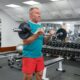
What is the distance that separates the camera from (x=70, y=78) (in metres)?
3.58

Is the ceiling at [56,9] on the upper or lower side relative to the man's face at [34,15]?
upper

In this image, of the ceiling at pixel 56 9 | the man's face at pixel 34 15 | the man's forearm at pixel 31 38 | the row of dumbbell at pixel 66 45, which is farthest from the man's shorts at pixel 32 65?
the row of dumbbell at pixel 66 45

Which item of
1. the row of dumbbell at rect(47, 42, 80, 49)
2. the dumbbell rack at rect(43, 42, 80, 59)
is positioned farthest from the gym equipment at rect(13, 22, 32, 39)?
the row of dumbbell at rect(47, 42, 80, 49)

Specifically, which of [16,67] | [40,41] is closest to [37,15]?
[40,41]

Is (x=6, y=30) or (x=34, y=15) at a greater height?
(x=34, y=15)

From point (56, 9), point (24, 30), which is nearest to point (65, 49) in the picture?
point (56, 9)

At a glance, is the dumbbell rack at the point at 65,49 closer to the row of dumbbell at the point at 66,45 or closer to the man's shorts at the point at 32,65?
the row of dumbbell at the point at 66,45

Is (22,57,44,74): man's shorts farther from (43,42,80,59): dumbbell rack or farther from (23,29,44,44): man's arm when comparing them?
(43,42,80,59): dumbbell rack

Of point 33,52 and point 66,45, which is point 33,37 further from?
point 66,45

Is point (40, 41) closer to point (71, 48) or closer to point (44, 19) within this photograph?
point (71, 48)

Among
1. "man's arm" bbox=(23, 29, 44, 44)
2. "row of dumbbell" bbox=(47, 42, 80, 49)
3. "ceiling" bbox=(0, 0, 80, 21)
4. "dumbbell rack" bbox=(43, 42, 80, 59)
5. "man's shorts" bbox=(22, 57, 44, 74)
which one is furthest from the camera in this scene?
"ceiling" bbox=(0, 0, 80, 21)

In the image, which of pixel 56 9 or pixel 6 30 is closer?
pixel 56 9

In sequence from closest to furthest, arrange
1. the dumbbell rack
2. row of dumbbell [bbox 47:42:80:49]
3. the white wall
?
the dumbbell rack → row of dumbbell [bbox 47:42:80:49] → the white wall

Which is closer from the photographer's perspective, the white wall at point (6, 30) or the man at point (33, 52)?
the man at point (33, 52)
